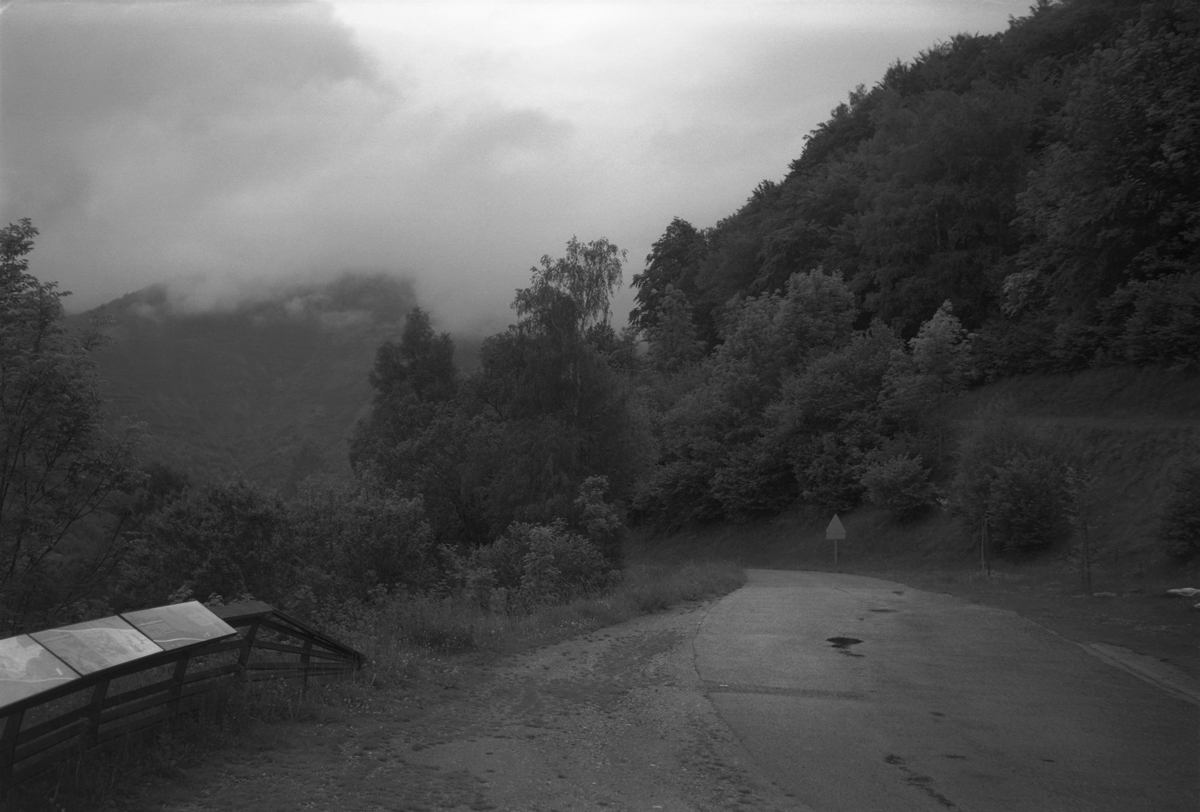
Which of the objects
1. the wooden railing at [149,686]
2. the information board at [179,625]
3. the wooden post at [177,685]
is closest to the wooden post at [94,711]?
the wooden railing at [149,686]

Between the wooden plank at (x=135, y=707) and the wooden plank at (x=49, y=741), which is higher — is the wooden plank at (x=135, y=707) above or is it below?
below

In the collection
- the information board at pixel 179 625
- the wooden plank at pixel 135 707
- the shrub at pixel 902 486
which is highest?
the information board at pixel 179 625

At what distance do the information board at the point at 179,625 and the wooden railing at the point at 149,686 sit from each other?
0.18 ft

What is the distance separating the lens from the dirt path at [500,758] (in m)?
5.96

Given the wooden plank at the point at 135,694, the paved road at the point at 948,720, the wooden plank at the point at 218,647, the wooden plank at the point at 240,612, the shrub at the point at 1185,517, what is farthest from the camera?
the shrub at the point at 1185,517

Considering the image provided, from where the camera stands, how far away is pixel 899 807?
6297 millimetres

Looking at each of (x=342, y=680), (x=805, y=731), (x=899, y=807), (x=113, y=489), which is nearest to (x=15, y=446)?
(x=113, y=489)

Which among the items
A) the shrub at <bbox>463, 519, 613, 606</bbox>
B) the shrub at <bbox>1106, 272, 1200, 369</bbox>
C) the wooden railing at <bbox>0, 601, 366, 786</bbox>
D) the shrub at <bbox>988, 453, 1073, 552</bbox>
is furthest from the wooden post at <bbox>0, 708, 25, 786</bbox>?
the shrub at <bbox>1106, 272, 1200, 369</bbox>

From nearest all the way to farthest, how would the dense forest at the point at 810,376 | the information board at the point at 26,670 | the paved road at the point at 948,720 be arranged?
1. the information board at the point at 26,670
2. the paved road at the point at 948,720
3. the dense forest at the point at 810,376

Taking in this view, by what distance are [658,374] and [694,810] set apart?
70666 mm

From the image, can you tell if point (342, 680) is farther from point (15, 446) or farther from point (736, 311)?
point (736, 311)

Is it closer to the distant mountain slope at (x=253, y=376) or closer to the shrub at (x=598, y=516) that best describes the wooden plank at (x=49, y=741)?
the shrub at (x=598, y=516)

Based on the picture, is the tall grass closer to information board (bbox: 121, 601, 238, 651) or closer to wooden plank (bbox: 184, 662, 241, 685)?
wooden plank (bbox: 184, 662, 241, 685)

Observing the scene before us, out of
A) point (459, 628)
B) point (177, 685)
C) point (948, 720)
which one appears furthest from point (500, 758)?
point (459, 628)
